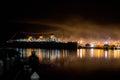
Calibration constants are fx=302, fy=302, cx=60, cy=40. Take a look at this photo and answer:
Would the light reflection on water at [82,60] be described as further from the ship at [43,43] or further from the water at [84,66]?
the ship at [43,43]

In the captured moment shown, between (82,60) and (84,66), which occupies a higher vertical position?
(84,66)

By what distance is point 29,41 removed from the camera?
16675 cm

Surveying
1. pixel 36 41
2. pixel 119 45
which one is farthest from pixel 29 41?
pixel 119 45

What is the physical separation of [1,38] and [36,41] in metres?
142

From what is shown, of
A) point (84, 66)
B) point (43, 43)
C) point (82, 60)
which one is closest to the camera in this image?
point (84, 66)

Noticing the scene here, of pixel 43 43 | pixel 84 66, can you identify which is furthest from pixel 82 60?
pixel 43 43

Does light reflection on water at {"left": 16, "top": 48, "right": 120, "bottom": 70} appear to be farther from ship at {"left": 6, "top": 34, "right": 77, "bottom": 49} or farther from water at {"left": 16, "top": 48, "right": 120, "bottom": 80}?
ship at {"left": 6, "top": 34, "right": 77, "bottom": 49}

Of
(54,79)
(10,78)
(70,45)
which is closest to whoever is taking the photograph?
(10,78)

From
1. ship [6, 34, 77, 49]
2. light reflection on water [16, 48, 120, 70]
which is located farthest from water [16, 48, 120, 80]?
ship [6, 34, 77, 49]

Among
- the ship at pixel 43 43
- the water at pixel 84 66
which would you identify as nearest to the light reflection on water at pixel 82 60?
the water at pixel 84 66

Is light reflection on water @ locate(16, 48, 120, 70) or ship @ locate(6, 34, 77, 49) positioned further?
ship @ locate(6, 34, 77, 49)

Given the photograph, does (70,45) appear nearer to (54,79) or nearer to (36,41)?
(36,41)

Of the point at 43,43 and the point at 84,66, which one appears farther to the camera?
the point at 43,43

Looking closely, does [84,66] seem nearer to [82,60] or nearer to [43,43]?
[82,60]
